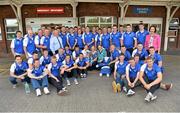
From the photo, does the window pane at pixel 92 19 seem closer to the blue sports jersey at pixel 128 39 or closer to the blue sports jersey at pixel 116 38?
the blue sports jersey at pixel 116 38

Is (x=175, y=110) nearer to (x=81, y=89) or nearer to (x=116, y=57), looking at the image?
(x=81, y=89)

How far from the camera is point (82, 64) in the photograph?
22.6ft

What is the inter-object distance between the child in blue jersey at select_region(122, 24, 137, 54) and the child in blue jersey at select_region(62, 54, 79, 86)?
2.44m

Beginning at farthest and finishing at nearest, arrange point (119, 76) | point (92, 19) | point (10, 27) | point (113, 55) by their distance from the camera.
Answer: point (10, 27) < point (92, 19) < point (113, 55) < point (119, 76)

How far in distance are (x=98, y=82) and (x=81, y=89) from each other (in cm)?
88

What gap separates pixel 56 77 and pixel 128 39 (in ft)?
11.2

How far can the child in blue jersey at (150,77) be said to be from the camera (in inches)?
191

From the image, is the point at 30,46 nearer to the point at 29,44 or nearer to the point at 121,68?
the point at 29,44

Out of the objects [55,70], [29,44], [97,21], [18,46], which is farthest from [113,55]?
[97,21]

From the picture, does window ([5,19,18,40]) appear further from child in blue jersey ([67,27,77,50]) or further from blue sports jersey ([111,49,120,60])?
blue sports jersey ([111,49,120,60])

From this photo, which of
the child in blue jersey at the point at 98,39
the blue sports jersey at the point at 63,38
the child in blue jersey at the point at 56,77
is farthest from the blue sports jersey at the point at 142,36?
the child in blue jersey at the point at 56,77

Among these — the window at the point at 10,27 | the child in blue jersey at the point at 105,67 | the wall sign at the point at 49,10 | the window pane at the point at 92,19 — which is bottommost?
the child in blue jersey at the point at 105,67

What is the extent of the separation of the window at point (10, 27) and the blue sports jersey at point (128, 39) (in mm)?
8761

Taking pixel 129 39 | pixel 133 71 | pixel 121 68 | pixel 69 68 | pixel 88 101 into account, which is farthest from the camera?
pixel 129 39
